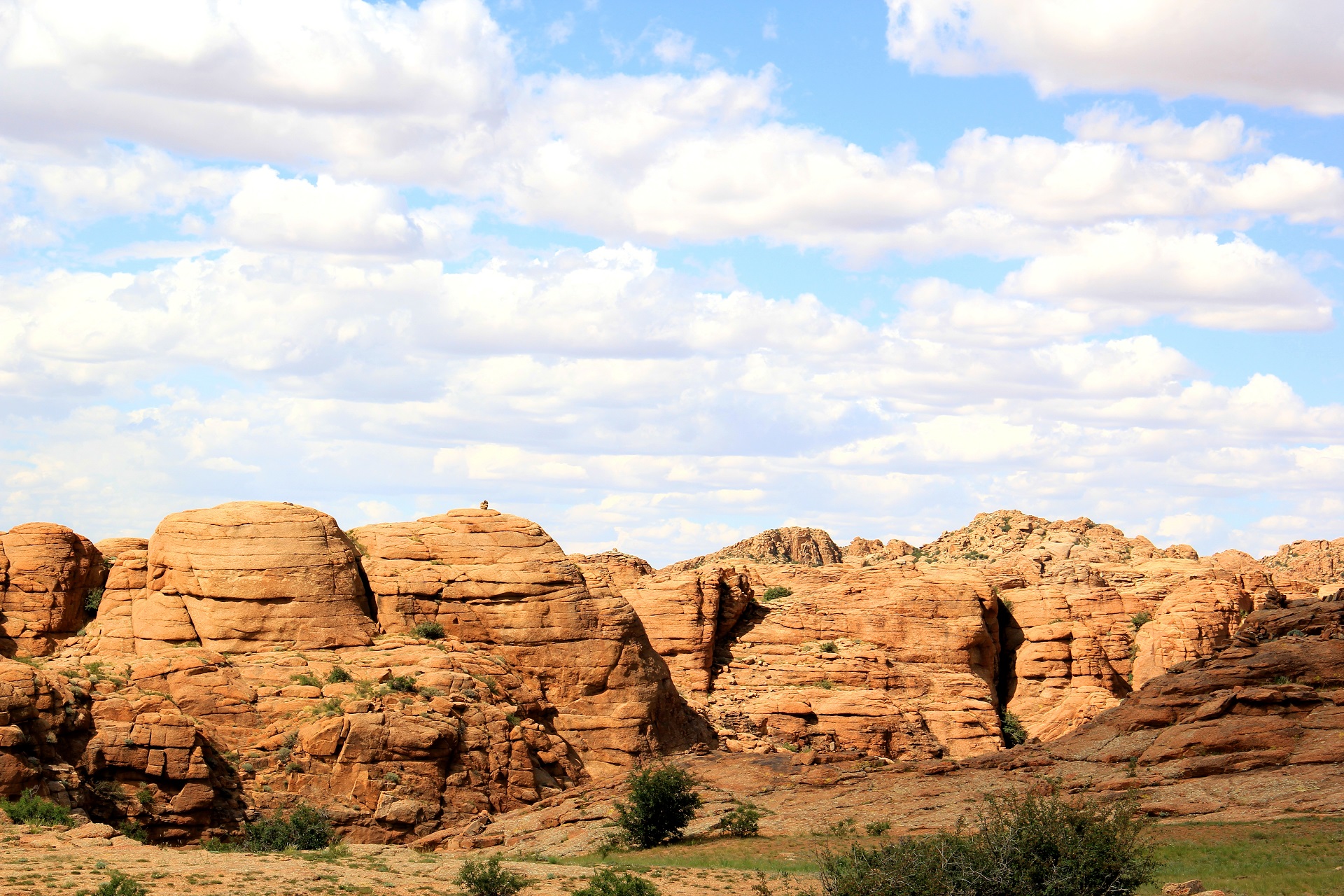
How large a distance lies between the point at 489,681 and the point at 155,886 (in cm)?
2161

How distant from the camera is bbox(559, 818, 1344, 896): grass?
2953 cm

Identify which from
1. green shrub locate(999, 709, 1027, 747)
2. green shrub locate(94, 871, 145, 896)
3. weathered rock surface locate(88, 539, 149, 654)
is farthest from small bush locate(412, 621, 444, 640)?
green shrub locate(999, 709, 1027, 747)

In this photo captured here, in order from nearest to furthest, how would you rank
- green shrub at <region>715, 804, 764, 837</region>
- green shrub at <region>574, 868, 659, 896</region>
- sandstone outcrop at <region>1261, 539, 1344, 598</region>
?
green shrub at <region>574, 868, 659, 896</region>
green shrub at <region>715, 804, 764, 837</region>
sandstone outcrop at <region>1261, 539, 1344, 598</region>

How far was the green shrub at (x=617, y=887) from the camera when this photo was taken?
97.8 ft

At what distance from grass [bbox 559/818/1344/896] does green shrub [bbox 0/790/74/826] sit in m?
14.7

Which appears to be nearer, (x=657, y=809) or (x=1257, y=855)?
(x=1257, y=855)

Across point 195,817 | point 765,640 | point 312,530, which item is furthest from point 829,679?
point 195,817

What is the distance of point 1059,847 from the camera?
26.2 metres

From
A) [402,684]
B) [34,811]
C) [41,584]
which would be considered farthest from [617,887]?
[41,584]

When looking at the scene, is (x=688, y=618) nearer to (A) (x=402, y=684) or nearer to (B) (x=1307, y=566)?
(A) (x=402, y=684)

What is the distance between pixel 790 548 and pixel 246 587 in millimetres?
63301

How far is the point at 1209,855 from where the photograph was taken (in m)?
33.1

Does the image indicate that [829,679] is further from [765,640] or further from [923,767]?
[923,767]

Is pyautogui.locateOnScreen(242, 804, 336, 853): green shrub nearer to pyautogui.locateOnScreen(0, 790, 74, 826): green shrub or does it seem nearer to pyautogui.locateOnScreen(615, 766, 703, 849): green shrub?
pyautogui.locateOnScreen(0, 790, 74, 826): green shrub
